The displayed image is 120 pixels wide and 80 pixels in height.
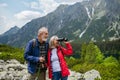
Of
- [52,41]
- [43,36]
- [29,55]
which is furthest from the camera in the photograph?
[52,41]

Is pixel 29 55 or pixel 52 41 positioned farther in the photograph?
pixel 52 41

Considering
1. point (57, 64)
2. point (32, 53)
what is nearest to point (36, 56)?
point (32, 53)

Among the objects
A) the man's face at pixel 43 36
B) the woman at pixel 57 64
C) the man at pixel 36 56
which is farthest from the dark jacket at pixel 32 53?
the woman at pixel 57 64

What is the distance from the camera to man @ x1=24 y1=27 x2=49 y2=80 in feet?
34.6

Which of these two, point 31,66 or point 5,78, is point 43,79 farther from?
point 5,78

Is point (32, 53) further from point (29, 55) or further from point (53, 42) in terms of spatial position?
point (53, 42)

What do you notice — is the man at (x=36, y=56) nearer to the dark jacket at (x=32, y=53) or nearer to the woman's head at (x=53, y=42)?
the dark jacket at (x=32, y=53)

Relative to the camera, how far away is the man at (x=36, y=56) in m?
10.5

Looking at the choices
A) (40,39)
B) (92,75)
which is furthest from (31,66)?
(92,75)

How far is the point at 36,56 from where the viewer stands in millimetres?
10727

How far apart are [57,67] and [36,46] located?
3.97 feet

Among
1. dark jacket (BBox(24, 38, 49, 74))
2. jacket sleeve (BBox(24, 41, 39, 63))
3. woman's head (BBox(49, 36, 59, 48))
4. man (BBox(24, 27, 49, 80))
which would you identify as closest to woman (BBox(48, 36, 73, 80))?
woman's head (BBox(49, 36, 59, 48))

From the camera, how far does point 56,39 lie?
36.0 ft

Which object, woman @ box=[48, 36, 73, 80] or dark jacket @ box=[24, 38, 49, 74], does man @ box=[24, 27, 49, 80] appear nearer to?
dark jacket @ box=[24, 38, 49, 74]
